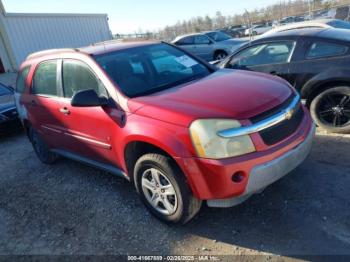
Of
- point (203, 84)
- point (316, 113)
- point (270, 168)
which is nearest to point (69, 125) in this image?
point (203, 84)

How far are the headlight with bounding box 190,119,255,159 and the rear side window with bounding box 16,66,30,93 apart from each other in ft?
11.1

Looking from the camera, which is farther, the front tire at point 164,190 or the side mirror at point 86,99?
the side mirror at point 86,99

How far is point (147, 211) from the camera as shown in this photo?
11.4 ft

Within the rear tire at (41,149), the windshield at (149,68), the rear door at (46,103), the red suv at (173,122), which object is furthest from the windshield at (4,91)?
the windshield at (149,68)

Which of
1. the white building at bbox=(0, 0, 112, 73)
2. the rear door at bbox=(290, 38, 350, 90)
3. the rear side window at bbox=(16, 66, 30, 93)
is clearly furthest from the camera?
the white building at bbox=(0, 0, 112, 73)

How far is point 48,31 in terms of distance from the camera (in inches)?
737

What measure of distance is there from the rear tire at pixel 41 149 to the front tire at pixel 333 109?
403 cm

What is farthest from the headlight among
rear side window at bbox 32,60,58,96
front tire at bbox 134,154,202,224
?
rear side window at bbox 32,60,58,96

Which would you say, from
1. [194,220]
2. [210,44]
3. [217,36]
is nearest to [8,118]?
[194,220]

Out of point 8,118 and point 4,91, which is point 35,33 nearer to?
point 4,91

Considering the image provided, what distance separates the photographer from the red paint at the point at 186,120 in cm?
256

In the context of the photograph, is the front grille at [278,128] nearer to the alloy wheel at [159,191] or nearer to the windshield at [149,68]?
the alloy wheel at [159,191]

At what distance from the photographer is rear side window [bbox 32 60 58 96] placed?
13.4ft

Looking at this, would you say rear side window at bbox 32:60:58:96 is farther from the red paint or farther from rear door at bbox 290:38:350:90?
rear door at bbox 290:38:350:90
